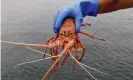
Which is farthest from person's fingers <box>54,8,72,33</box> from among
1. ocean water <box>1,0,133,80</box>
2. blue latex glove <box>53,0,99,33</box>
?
ocean water <box>1,0,133,80</box>

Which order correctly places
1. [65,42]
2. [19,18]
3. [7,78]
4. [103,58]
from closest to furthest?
[65,42]
[7,78]
[103,58]
[19,18]

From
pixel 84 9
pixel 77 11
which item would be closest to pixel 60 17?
pixel 77 11

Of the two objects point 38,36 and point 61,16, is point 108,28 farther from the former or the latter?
point 61,16

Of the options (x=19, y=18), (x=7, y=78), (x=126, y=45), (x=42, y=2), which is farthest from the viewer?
(x=42, y=2)

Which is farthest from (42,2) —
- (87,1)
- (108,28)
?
(87,1)

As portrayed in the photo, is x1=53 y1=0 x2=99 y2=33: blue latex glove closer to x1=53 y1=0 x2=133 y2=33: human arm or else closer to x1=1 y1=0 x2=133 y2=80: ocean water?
x1=53 y1=0 x2=133 y2=33: human arm

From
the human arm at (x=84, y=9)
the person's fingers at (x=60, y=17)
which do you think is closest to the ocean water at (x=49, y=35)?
the human arm at (x=84, y=9)
